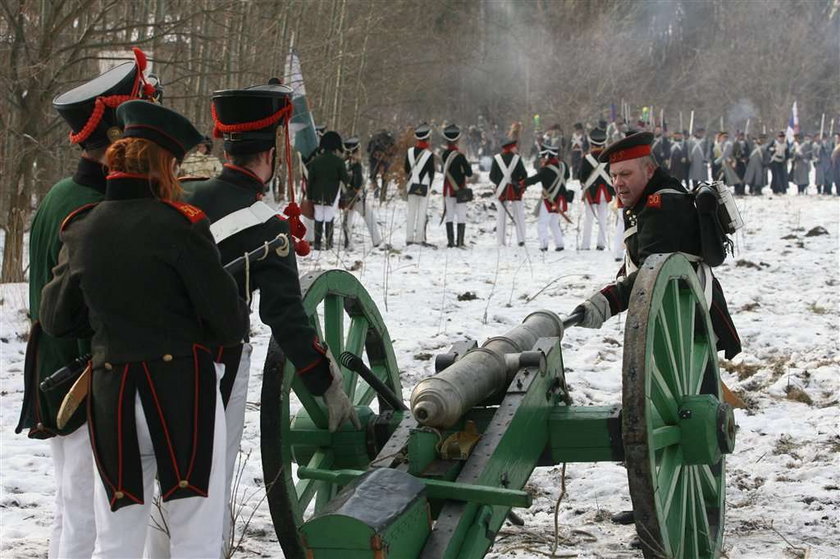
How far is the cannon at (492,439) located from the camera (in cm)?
326

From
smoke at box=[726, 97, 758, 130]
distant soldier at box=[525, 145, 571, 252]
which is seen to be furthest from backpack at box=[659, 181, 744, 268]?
smoke at box=[726, 97, 758, 130]

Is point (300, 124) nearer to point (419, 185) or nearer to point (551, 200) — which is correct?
point (419, 185)

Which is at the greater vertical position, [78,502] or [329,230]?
[329,230]

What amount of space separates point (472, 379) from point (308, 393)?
613 mm

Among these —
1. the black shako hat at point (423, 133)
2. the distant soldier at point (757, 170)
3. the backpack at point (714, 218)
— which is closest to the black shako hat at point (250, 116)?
the backpack at point (714, 218)

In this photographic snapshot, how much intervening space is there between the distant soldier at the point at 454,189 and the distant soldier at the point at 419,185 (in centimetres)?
26

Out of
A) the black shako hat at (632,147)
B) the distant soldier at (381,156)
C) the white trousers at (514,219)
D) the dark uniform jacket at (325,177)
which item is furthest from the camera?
the distant soldier at (381,156)

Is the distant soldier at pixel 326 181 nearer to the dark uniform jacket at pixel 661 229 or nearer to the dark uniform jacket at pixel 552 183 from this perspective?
the dark uniform jacket at pixel 552 183

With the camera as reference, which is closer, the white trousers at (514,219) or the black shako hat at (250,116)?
the black shako hat at (250,116)

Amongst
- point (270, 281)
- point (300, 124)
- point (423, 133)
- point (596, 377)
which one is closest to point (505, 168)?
point (423, 133)

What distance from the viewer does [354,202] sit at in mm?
15258

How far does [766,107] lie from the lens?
161 ft

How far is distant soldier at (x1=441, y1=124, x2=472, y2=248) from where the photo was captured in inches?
595

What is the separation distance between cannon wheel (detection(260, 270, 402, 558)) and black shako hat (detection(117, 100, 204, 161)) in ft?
2.79
